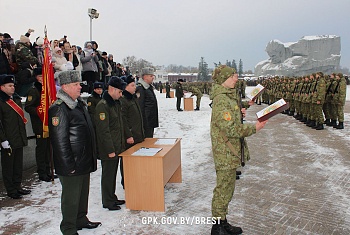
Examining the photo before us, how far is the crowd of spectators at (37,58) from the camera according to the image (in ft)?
22.6

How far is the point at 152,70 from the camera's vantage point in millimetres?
5605

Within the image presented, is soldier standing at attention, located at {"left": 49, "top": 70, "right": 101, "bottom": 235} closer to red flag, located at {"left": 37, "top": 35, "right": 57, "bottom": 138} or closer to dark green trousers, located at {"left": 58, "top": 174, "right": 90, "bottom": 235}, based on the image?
dark green trousers, located at {"left": 58, "top": 174, "right": 90, "bottom": 235}

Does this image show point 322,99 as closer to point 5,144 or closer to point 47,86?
point 47,86

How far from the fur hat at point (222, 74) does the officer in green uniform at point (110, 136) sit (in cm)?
163

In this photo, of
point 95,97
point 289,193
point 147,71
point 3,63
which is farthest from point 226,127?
point 3,63

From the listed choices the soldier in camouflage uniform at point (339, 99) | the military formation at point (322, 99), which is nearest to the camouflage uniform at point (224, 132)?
the military formation at point (322, 99)

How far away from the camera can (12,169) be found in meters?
5.07

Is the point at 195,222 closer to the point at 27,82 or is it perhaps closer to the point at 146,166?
the point at 146,166

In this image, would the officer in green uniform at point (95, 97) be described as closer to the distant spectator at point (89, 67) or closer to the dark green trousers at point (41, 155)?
the dark green trousers at point (41, 155)

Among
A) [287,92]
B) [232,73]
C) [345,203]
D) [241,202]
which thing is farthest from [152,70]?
[287,92]

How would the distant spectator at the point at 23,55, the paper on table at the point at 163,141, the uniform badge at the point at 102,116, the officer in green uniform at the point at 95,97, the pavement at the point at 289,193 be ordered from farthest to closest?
1. the distant spectator at the point at 23,55
2. the officer in green uniform at the point at 95,97
3. the paper on table at the point at 163,141
4. the uniform badge at the point at 102,116
5. the pavement at the point at 289,193

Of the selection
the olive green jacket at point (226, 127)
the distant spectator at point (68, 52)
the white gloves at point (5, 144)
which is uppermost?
the distant spectator at point (68, 52)

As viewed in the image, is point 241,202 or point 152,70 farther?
point 152,70

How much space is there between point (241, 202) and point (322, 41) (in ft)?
241
